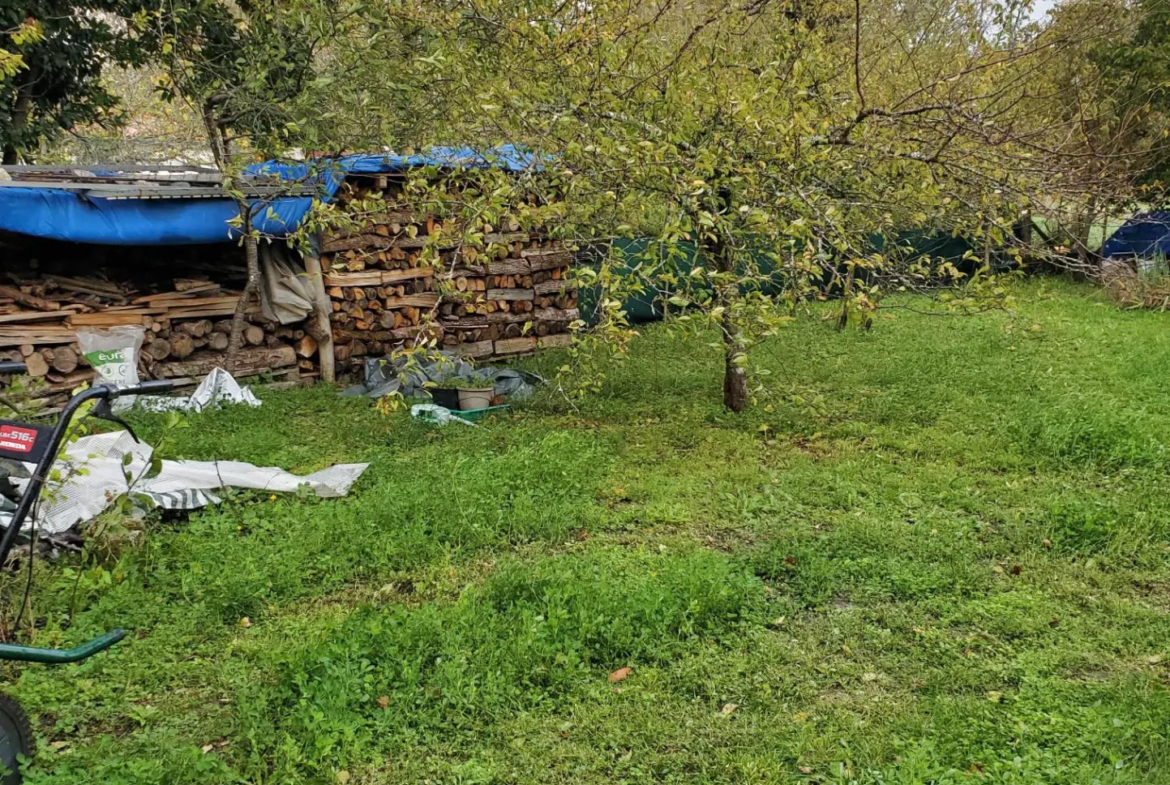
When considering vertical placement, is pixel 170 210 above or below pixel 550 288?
above

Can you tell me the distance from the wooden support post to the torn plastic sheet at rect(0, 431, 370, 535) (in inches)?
119

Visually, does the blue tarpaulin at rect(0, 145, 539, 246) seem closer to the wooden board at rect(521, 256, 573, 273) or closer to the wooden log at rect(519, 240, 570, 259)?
the wooden log at rect(519, 240, 570, 259)

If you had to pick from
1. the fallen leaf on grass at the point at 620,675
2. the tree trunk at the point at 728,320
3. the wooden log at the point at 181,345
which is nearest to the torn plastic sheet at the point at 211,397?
the wooden log at the point at 181,345

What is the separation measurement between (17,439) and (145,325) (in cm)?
539

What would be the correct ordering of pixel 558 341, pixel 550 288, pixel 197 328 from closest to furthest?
pixel 197 328
pixel 550 288
pixel 558 341

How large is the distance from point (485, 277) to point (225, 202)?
9.12ft

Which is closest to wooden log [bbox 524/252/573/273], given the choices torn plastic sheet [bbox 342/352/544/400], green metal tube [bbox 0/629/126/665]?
torn plastic sheet [bbox 342/352/544/400]

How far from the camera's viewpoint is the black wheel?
2344mm

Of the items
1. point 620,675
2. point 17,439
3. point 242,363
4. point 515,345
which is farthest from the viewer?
point 515,345

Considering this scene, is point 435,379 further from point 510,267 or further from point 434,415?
point 510,267

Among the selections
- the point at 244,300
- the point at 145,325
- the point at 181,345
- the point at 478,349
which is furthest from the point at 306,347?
the point at 478,349

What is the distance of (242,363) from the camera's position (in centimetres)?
779

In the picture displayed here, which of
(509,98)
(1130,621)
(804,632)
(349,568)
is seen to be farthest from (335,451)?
(1130,621)

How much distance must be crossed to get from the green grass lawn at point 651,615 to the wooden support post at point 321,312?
2484 mm
